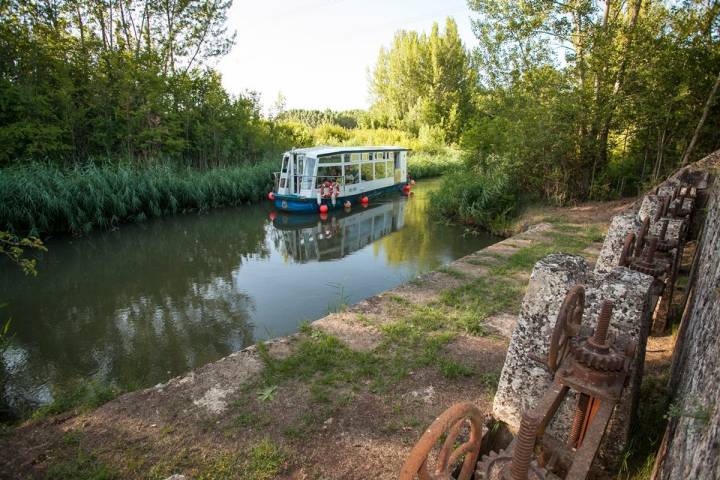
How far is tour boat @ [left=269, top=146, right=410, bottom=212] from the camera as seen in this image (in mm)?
12578

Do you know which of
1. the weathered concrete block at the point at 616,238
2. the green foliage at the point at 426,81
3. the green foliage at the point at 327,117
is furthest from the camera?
the green foliage at the point at 327,117

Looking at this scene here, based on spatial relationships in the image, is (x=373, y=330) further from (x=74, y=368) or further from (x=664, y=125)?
(x=664, y=125)

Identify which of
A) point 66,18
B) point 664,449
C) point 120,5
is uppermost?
point 120,5

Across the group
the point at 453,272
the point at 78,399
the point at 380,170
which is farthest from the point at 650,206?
the point at 380,170

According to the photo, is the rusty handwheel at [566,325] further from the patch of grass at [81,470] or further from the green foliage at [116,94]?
the green foliage at [116,94]

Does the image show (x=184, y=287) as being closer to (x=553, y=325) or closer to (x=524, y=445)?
(x=553, y=325)

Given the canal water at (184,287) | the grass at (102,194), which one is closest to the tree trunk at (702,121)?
the canal water at (184,287)

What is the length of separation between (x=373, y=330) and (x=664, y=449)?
261 cm

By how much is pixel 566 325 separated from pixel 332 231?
9325 millimetres

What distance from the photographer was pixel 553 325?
7.27 ft

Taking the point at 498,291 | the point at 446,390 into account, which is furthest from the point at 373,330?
the point at 498,291

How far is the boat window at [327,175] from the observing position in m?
13.0

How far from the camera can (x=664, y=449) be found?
1771 mm

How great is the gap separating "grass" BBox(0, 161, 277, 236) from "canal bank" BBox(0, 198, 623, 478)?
7.00m
